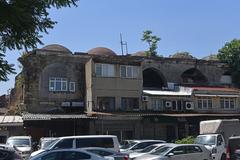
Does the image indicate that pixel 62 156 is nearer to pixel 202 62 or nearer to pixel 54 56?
pixel 54 56

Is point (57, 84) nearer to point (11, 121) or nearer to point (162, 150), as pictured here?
point (11, 121)

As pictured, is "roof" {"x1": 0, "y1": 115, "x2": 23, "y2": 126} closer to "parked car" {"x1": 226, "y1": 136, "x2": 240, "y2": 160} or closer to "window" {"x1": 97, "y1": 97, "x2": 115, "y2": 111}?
"window" {"x1": 97, "y1": 97, "x2": 115, "y2": 111}

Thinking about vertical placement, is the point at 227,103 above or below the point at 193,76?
below

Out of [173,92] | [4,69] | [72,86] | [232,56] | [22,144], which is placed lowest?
[22,144]

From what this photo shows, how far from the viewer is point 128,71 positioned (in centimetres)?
5188

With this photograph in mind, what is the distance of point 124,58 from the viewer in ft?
186

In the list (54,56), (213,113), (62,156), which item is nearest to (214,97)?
(213,113)

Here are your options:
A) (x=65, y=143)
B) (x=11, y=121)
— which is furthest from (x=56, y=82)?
(x=65, y=143)

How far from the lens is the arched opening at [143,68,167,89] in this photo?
59.4 metres

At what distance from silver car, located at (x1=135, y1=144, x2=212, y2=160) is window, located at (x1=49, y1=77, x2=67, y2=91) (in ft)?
96.2

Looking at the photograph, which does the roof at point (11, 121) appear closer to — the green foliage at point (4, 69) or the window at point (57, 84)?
the window at point (57, 84)

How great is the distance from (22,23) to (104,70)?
40.2 m

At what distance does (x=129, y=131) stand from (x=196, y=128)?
7803 mm

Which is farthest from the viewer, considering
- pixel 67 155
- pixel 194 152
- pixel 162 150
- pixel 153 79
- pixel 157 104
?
pixel 153 79
